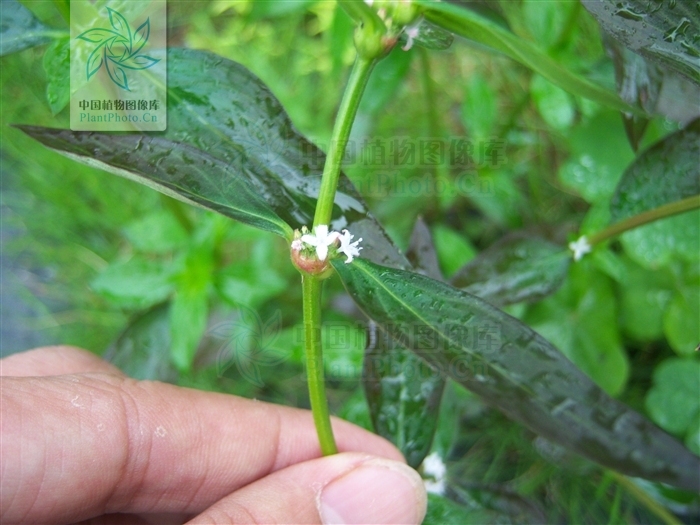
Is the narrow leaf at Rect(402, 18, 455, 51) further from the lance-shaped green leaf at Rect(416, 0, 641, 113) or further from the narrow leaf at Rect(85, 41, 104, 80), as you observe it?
the narrow leaf at Rect(85, 41, 104, 80)

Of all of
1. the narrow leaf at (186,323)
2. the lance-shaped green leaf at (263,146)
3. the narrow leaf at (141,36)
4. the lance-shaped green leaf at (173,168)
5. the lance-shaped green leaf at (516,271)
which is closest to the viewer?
the lance-shaped green leaf at (173,168)

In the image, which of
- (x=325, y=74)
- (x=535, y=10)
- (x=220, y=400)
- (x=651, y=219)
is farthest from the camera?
(x=325, y=74)

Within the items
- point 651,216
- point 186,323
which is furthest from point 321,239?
point 186,323

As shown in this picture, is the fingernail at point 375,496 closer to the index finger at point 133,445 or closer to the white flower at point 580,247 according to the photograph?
the index finger at point 133,445

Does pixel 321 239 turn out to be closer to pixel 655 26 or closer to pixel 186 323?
pixel 655 26

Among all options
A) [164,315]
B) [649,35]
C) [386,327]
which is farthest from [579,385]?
[164,315]

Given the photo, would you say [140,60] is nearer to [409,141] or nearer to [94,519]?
[94,519]

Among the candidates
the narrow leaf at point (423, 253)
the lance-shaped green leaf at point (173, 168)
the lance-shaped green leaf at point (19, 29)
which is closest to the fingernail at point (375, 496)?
the narrow leaf at point (423, 253)
